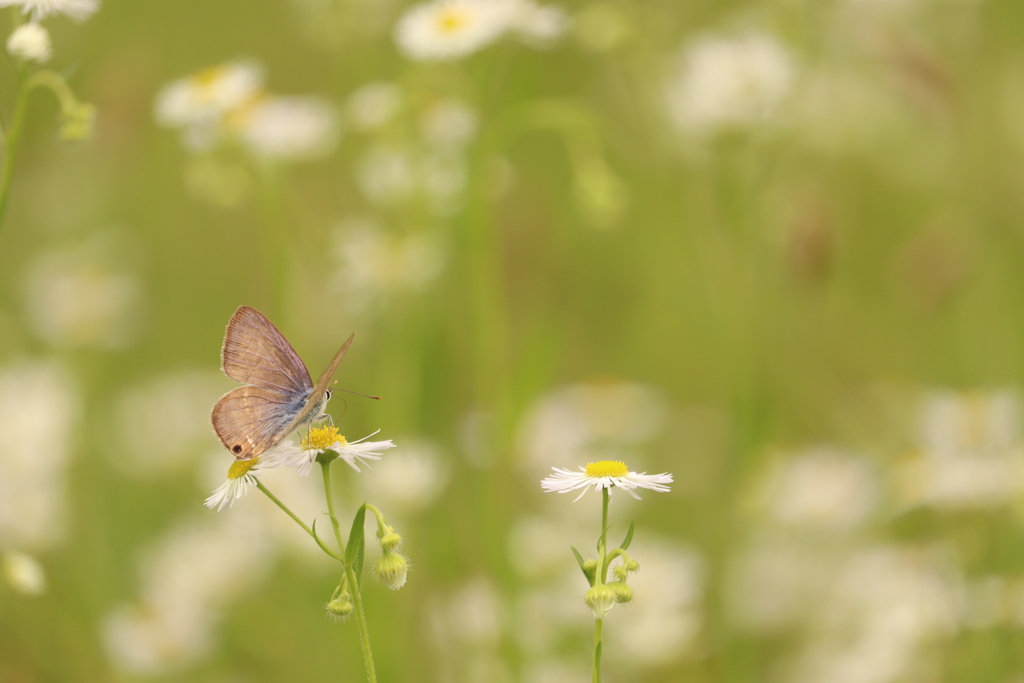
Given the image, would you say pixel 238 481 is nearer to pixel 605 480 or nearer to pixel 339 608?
pixel 339 608

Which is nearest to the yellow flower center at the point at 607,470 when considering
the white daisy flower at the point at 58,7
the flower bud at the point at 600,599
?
the flower bud at the point at 600,599

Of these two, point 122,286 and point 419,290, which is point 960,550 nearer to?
point 419,290

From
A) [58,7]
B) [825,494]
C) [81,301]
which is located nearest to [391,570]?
[58,7]

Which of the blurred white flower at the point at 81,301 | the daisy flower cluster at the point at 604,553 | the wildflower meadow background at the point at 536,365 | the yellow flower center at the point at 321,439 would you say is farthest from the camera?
the blurred white flower at the point at 81,301

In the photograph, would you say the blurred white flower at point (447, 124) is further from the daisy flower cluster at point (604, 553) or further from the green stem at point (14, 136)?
the daisy flower cluster at point (604, 553)

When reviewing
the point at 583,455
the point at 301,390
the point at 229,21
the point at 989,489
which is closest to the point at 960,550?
the point at 989,489

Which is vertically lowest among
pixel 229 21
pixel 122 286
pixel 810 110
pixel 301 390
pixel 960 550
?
pixel 301 390

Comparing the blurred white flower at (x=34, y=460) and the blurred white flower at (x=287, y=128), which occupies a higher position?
the blurred white flower at (x=287, y=128)
